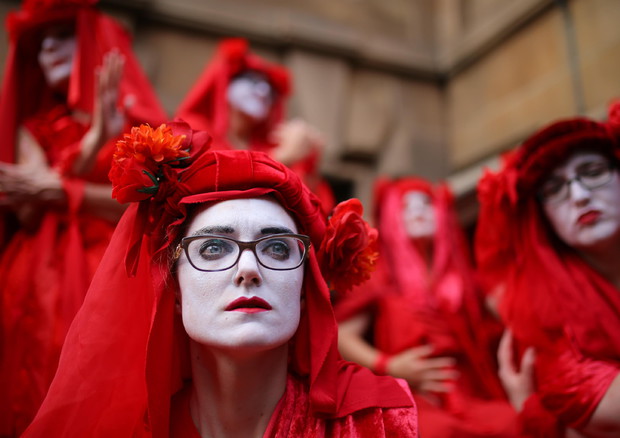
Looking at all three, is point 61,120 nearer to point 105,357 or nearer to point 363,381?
point 105,357

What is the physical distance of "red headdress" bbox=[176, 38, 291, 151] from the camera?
323 centimetres

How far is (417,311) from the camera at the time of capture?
2.80 meters

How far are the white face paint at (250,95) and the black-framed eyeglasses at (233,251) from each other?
→ 6.24 feet

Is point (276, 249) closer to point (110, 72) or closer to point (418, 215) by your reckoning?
point (110, 72)

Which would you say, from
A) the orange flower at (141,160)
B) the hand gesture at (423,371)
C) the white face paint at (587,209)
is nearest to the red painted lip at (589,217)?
the white face paint at (587,209)

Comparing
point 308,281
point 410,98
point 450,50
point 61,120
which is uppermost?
point 450,50

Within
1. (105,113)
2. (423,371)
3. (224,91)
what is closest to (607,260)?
(423,371)

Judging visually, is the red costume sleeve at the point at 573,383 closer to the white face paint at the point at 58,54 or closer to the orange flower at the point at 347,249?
the orange flower at the point at 347,249

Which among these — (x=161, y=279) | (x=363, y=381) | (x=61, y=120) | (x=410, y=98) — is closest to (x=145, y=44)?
(x=61, y=120)

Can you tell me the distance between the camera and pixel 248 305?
1.39 metres

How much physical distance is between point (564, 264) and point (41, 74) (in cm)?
246

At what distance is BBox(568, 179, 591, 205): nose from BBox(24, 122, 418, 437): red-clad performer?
869mm

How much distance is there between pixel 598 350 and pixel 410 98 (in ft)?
10.2

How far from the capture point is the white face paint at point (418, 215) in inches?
124
